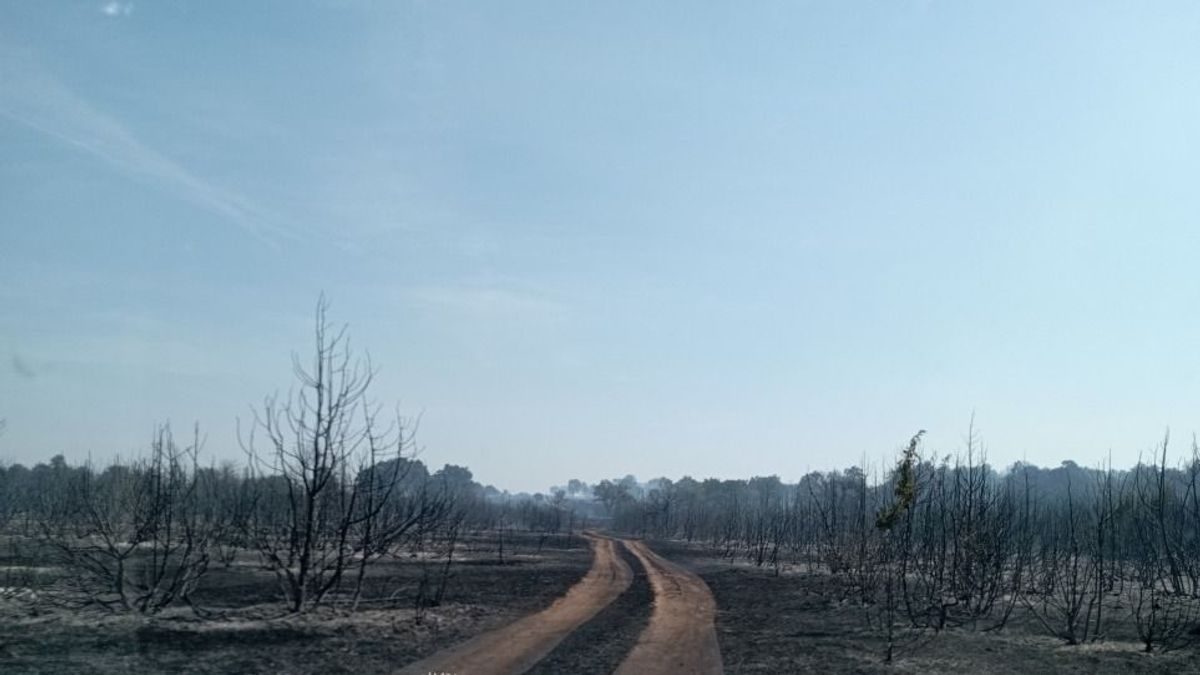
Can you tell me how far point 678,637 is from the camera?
2003 cm

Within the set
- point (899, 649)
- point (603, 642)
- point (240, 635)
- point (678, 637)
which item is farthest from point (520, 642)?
point (899, 649)

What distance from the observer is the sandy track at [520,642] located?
14852 millimetres

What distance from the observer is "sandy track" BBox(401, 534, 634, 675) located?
48.7 feet

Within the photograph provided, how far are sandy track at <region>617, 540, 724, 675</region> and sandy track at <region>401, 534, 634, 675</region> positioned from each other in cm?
180

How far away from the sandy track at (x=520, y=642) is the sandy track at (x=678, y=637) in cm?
180

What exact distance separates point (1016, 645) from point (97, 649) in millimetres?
18549

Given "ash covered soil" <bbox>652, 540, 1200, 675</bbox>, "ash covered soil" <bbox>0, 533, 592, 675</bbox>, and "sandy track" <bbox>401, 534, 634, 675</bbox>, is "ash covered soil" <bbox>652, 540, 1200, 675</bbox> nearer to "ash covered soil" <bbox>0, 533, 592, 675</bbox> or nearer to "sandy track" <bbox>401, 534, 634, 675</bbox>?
"sandy track" <bbox>401, 534, 634, 675</bbox>

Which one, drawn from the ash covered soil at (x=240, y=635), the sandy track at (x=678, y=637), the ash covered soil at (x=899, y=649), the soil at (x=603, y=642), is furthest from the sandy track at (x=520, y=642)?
the ash covered soil at (x=899, y=649)

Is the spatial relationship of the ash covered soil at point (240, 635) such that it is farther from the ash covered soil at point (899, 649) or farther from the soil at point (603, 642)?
the ash covered soil at point (899, 649)

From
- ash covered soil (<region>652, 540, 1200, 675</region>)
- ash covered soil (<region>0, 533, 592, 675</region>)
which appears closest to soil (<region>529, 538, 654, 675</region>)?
ash covered soil (<region>652, 540, 1200, 675</region>)

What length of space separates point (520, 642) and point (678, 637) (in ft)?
12.9

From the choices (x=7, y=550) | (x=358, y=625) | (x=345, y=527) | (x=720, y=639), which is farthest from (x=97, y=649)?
(x=7, y=550)

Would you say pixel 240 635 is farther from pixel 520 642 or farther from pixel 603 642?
pixel 603 642

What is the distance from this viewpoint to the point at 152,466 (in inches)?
957
